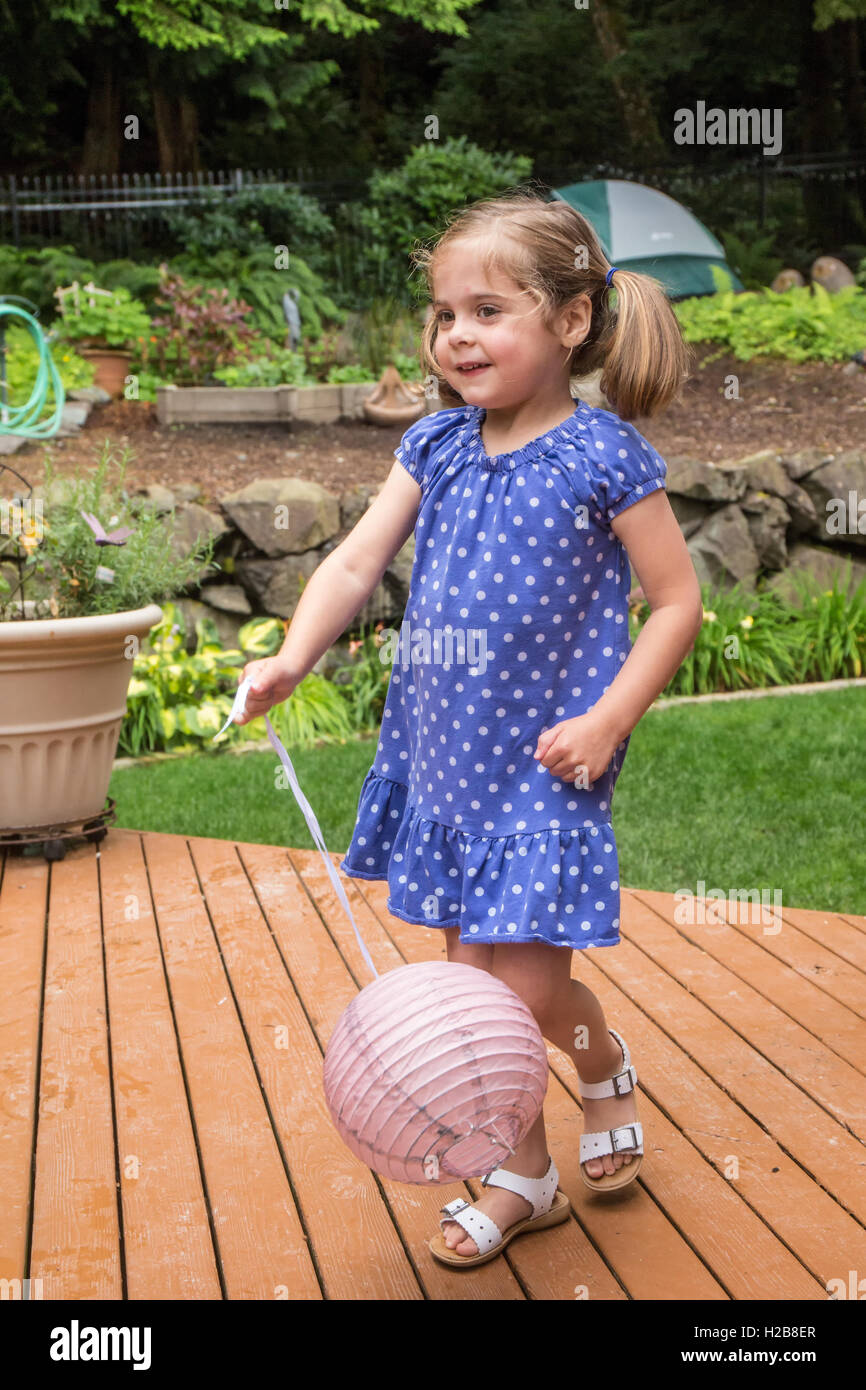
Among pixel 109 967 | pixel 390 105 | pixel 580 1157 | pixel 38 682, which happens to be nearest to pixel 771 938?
pixel 580 1157

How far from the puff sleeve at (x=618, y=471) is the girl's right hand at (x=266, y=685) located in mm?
487

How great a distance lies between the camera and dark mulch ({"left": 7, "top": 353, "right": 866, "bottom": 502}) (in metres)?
6.85

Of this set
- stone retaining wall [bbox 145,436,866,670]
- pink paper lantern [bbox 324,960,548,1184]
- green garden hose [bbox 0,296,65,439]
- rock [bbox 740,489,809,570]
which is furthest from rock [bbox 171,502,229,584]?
pink paper lantern [bbox 324,960,548,1184]

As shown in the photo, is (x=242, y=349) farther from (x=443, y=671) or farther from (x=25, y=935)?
(x=443, y=671)

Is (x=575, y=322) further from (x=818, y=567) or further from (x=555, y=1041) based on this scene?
(x=818, y=567)

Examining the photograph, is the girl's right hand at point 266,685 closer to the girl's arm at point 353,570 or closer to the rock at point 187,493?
the girl's arm at point 353,570

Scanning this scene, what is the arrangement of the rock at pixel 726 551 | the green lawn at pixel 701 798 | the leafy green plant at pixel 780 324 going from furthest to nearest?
the leafy green plant at pixel 780 324, the rock at pixel 726 551, the green lawn at pixel 701 798

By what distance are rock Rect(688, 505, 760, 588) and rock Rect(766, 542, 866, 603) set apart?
0.47 feet

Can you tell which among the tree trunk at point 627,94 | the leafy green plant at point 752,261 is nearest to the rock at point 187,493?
the leafy green plant at point 752,261

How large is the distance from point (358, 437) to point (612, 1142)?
19.2ft

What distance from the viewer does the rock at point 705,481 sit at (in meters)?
6.84

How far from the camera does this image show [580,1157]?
221 centimetres

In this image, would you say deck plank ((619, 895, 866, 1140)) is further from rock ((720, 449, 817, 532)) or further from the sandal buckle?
rock ((720, 449, 817, 532))

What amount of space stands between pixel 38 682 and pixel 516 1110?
242 cm
